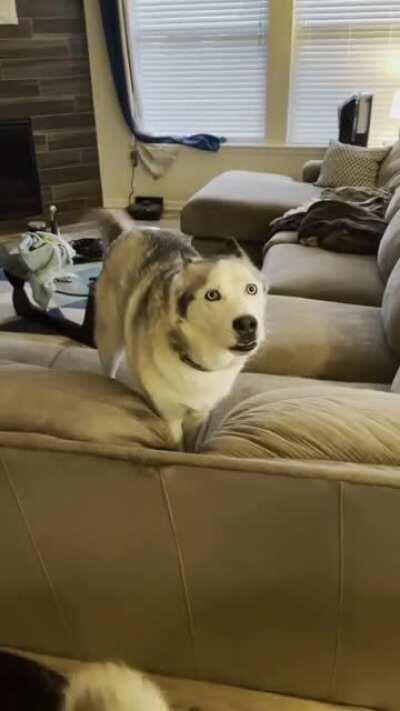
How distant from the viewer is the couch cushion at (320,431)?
0.86 m

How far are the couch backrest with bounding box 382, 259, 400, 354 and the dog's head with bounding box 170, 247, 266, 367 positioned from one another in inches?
27.6

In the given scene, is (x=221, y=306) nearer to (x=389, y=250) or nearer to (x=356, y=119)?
(x=389, y=250)

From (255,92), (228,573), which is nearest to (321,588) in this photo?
(228,573)

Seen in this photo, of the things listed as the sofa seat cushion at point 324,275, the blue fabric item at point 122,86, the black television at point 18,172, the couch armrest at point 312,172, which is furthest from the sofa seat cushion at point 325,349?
→ the black television at point 18,172

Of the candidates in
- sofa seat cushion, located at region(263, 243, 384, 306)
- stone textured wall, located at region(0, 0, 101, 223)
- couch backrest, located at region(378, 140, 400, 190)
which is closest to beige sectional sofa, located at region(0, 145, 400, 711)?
sofa seat cushion, located at region(263, 243, 384, 306)

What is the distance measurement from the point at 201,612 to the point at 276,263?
162 cm

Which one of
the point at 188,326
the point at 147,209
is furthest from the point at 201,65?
the point at 188,326

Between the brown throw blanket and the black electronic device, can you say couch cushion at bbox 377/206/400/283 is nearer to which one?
the brown throw blanket

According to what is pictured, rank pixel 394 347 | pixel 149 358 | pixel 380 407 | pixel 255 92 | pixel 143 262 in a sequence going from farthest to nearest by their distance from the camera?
pixel 255 92 < pixel 394 347 < pixel 143 262 < pixel 149 358 < pixel 380 407

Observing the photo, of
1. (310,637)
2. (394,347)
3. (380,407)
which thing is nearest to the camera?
(380,407)

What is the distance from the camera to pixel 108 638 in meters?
1.18

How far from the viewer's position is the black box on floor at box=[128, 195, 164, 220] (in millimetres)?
4559

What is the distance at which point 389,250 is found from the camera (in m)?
2.12

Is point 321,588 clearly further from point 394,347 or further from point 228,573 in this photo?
point 394,347
